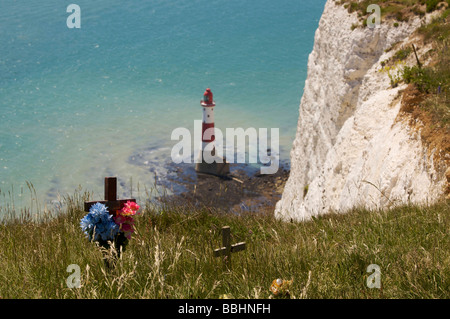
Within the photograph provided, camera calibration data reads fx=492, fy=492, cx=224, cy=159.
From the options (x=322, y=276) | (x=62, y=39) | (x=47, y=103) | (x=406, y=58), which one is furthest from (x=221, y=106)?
(x=322, y=276)

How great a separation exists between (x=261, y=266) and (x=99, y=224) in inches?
68.9

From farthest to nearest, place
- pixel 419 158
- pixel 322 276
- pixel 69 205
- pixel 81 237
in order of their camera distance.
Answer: pixel 419 158 < pixel 69 205 < pixel 81 237 < pixel 322 276

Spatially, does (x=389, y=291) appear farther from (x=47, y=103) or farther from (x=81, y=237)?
(x=47, y=103)

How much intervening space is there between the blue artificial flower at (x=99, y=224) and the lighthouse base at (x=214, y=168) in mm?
30096

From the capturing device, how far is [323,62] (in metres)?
21.1

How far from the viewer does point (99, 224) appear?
518 cm

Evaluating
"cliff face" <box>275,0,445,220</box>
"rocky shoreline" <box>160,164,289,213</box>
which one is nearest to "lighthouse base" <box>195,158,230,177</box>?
"rocky shoreline" <box>160,164,289,213</box>

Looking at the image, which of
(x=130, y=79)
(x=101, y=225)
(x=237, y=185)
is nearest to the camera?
(x=101, y=225)

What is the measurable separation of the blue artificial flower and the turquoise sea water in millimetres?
28078

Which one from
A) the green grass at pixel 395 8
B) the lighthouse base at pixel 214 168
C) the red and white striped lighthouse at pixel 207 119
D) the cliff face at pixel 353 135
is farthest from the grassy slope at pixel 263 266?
the red and white striped lighthouse at pixel 207 119

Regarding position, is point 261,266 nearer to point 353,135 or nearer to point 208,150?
point 353,135

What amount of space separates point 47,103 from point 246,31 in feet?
129

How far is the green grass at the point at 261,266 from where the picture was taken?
423cm

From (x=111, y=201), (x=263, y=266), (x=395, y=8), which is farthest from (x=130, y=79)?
(x=263, y=266)
